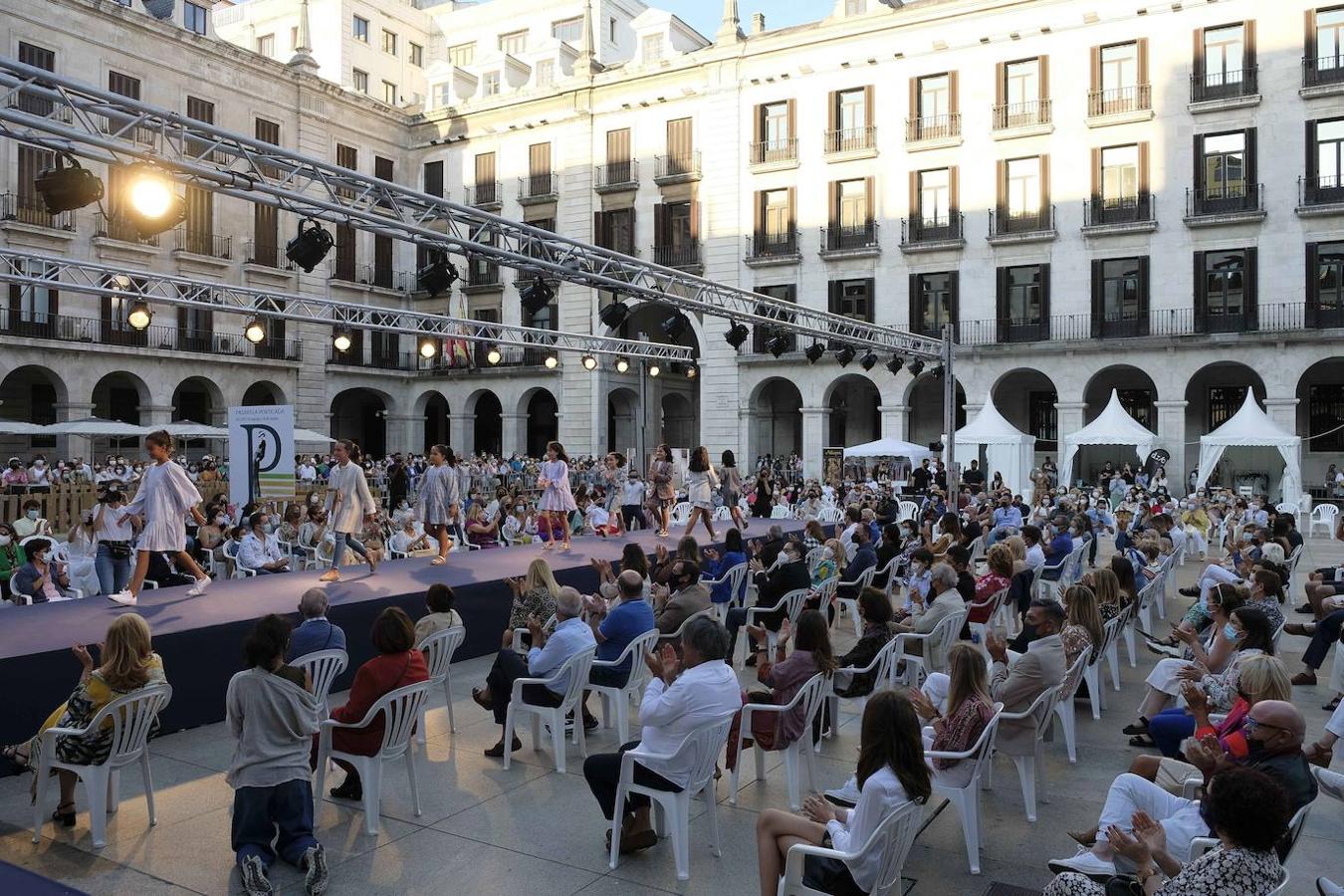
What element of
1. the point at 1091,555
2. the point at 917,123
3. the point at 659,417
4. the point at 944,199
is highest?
the point at 917,123

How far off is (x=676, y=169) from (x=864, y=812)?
29677 mm

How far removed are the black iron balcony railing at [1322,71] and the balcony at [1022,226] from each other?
6.43m

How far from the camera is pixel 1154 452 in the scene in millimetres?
24688

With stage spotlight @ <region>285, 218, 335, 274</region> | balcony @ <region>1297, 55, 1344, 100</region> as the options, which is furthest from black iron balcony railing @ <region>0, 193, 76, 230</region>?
balcony @ <region>1297, 55, 1344, 100</region>

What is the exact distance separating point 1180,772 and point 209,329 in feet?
100

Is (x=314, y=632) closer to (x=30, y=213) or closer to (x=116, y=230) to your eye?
(x=30, y=213)

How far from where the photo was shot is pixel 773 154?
97.6 ft

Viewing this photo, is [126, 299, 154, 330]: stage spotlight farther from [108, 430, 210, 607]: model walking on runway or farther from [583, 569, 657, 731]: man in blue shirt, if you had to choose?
[583, 569, 657, 731]: man in blue shirt

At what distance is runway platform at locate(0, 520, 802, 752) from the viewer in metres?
5.79

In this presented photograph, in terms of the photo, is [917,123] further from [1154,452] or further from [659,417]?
[659,417]

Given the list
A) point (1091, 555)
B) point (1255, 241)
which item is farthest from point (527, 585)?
point (1255, 241)

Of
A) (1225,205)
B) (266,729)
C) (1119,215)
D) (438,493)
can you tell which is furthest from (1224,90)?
(266,729)

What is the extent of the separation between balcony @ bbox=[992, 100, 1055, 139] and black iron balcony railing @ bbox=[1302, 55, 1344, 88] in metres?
5.87

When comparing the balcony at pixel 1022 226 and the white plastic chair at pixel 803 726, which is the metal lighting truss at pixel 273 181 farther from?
Answer: the balcony at pixel 1022 226
